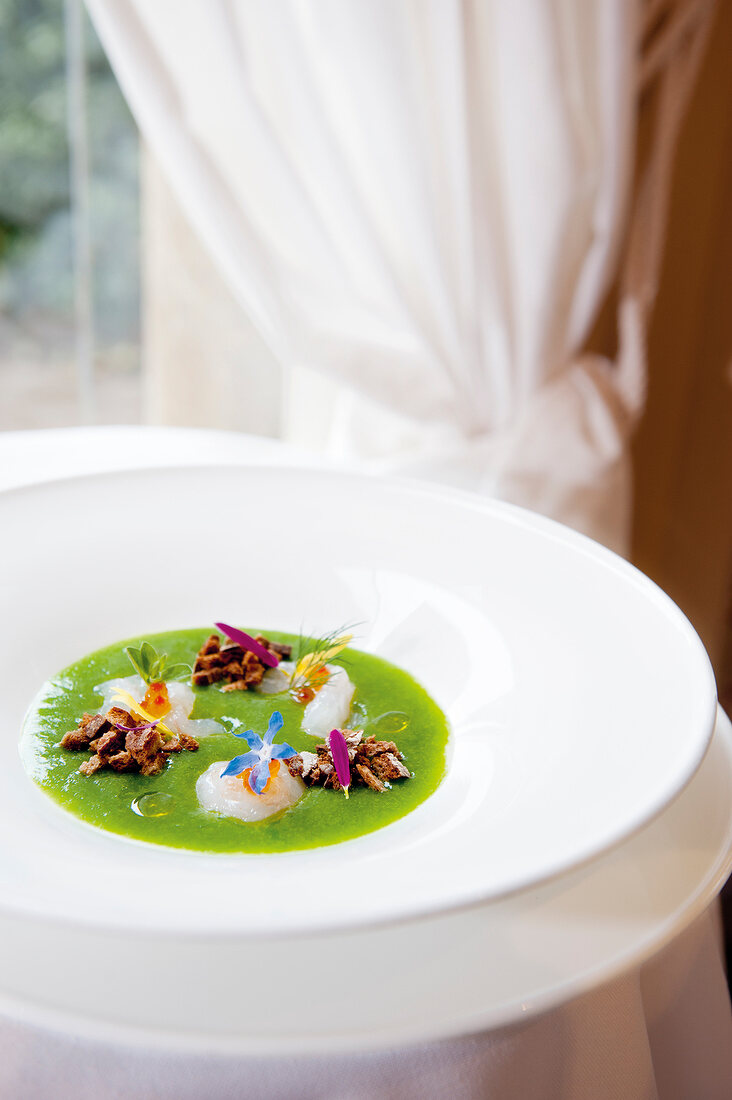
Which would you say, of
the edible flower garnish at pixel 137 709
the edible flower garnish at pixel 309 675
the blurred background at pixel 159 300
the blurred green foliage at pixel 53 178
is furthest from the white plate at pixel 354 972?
the blurred green foliage at pixel 53 178

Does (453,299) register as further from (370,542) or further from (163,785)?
(163,785)

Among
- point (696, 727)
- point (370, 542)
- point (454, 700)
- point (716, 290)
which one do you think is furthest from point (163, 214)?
point (696, 727)

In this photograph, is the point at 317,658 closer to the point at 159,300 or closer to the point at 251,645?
the point at 251,645

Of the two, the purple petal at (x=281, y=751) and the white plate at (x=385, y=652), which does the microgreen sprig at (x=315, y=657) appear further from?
the purple petal at (x=281, y=751)

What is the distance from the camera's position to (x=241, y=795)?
3.18 ft

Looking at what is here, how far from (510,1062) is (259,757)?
34 cm

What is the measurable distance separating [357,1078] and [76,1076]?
0.22 metres

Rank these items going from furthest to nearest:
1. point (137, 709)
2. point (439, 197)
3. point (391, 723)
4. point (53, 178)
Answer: point (53, 178) < point (439, 197) < point (391, 723) < point (137, 709)

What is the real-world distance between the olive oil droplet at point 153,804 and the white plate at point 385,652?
5 centimetres

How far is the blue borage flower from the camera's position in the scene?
964mm

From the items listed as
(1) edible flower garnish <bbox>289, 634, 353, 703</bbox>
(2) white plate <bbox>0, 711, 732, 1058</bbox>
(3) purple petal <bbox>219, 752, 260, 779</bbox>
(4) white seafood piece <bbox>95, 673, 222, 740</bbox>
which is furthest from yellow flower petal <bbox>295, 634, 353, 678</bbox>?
(2) white plate <bbox>0, 711, 732, 1058</bbox>

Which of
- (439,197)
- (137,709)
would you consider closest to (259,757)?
(137,709)

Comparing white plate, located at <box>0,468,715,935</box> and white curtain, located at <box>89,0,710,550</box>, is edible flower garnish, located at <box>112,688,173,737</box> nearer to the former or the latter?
white plate, located at <box>0,468,715,935</box>

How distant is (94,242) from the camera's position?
2.86 metres
